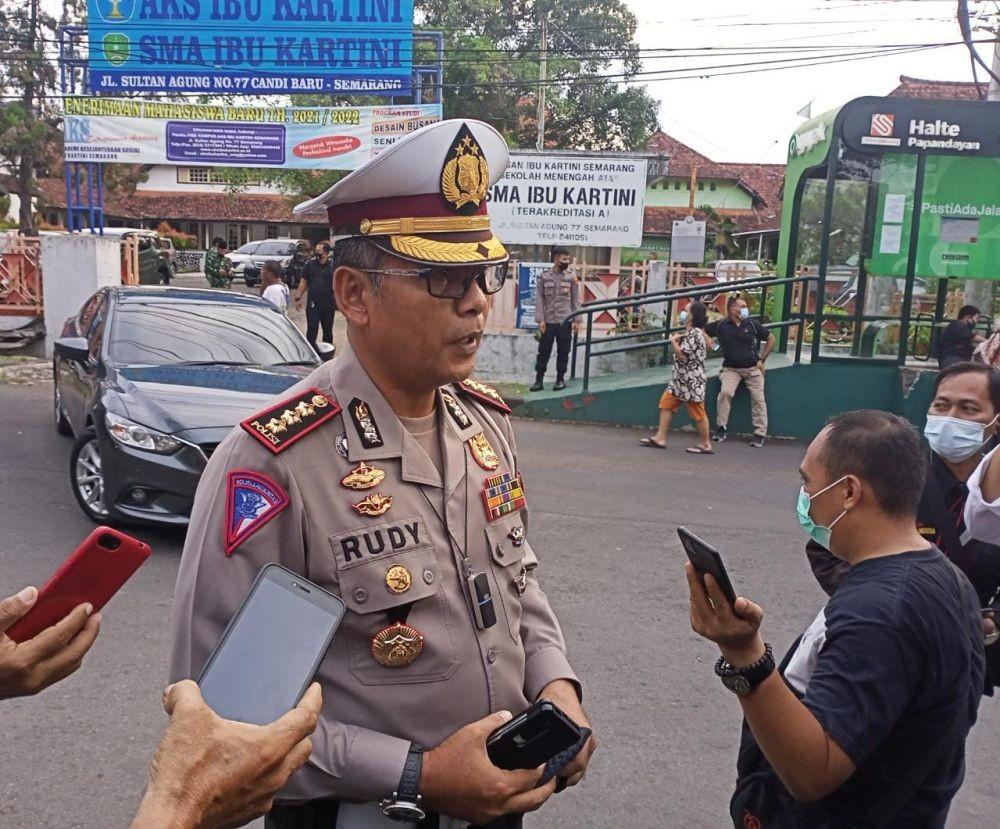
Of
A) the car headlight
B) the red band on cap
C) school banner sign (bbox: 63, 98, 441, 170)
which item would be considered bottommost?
the car headlight

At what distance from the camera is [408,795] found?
5.44ft

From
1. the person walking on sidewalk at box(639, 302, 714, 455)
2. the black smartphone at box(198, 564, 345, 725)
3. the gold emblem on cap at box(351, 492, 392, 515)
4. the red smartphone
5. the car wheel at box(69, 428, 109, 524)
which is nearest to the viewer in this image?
the black smartphone at box(198, 564, 345, 725)

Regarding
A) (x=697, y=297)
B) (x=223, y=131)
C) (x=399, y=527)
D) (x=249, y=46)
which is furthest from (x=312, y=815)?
(x=249, y=46)

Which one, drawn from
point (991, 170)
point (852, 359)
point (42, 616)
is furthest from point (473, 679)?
point (991, 170)

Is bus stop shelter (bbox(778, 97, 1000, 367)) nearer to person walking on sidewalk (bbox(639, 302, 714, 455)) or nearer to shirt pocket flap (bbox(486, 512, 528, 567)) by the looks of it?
person walking on sidewalk (bbox(639, 302, 714, 455))

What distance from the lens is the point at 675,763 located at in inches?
136

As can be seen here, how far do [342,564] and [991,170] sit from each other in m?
10.6

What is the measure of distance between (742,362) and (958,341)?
2.26m

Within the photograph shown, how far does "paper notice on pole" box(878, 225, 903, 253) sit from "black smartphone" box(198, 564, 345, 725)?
10.2 meters

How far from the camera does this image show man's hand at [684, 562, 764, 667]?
1646 millimetres

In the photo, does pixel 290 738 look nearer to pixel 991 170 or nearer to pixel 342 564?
pixel 342 564

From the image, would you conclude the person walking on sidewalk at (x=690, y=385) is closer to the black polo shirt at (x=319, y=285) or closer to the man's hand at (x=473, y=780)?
the black polo shirt at (x=319, y=285)

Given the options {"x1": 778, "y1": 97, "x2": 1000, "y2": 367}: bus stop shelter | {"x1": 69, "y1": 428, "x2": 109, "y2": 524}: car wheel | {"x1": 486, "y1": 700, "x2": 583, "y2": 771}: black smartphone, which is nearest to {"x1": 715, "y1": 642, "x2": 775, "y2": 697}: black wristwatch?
{"x1": 486, "y1": 700, "x2": 583, "y2": 771}: black smartphone

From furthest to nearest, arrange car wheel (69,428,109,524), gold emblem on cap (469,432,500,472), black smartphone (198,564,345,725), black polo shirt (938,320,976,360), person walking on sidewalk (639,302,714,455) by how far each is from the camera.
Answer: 1. black polo shirt (938,320,976,360)
2. person walking on sidewalk (639,302,714,455)
3. car wheel (69,428,109,524)
4. gold emblem on cap (469,432,500,472)
5. black smartphone (198,564,345,725)
